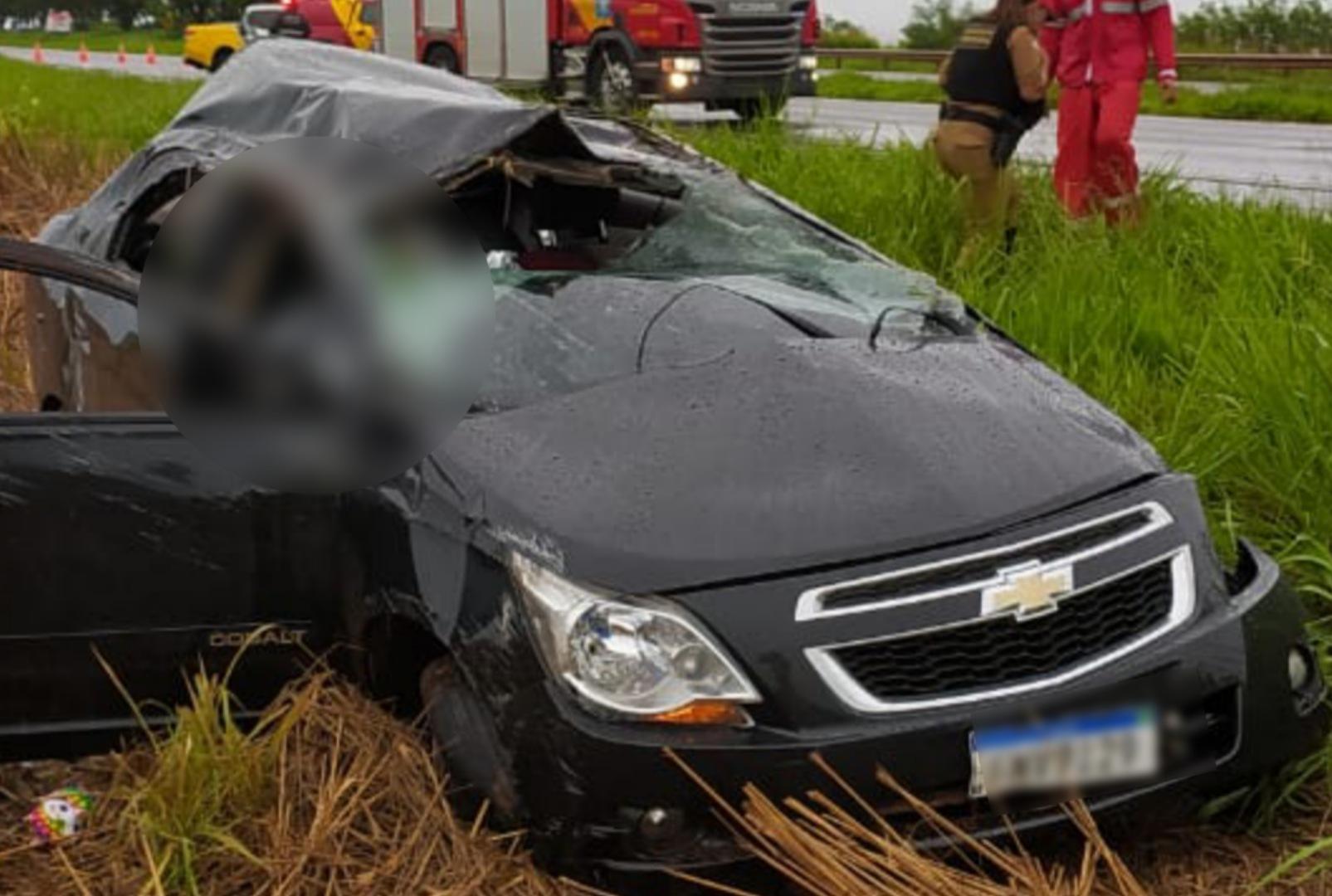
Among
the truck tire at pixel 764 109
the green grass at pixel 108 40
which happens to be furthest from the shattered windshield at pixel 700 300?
the green grass at pixel 108 40

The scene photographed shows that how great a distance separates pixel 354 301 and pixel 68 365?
140 cm

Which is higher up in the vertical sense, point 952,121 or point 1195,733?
point 952,121

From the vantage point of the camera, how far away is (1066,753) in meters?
2.64

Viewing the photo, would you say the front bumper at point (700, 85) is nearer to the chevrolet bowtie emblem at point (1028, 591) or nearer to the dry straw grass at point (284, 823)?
the dry straw grass at point (284, 823)

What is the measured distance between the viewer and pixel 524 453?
2.90m

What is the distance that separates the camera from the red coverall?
26.2 ft

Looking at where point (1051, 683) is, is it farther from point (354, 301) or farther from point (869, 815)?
point (354, 301)

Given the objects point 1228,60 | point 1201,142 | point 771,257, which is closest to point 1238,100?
point 1201,142

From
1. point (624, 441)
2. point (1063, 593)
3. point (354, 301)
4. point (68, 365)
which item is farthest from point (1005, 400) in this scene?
point (68, 365)

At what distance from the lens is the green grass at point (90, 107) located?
12109 millimetres

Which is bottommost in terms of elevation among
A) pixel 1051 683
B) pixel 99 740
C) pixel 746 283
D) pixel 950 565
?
pixel 99 740

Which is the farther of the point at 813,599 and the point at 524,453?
the point at 524,453

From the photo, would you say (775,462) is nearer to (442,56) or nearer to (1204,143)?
(1204,143)

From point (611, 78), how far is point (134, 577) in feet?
48.4
